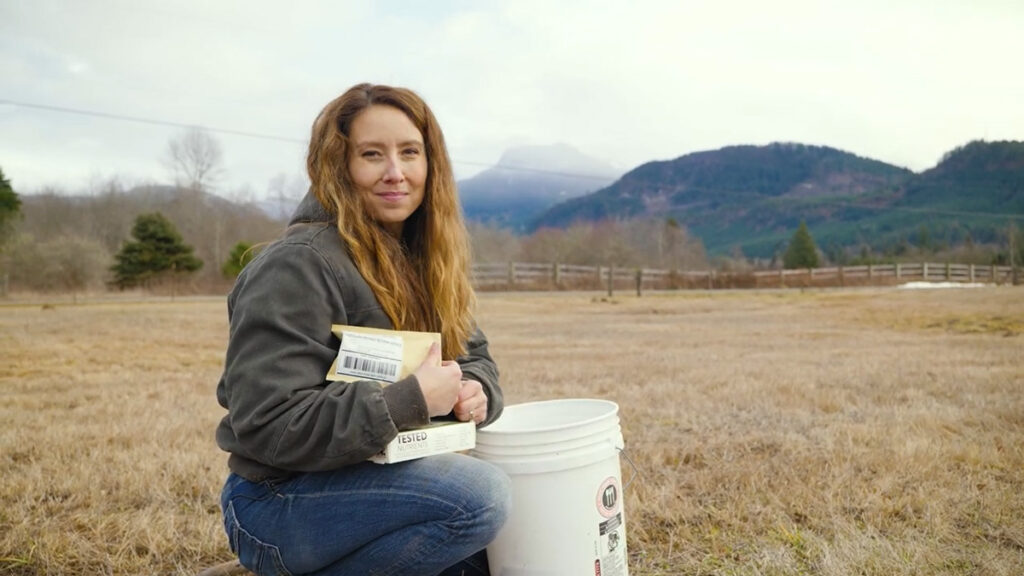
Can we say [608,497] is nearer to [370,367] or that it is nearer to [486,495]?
[486,495]

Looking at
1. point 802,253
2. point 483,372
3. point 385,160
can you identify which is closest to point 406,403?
point 483,372

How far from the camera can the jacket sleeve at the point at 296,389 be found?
5.83ft

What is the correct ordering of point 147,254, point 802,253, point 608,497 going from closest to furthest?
point 608,497
point 147,254
point 802,253

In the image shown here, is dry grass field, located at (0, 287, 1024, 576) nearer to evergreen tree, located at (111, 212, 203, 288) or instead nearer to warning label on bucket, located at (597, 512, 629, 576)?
warning label on bucket, located at (597, 512, 629, 576)

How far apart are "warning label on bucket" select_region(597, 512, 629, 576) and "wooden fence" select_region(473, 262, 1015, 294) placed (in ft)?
95.9

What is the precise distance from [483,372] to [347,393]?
65 cm

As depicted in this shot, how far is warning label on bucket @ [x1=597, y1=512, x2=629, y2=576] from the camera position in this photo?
2.22 metres

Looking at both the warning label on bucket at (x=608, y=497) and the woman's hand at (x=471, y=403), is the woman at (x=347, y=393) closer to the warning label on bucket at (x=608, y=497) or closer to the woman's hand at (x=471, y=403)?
the woman's hand at (x=471, y=403)

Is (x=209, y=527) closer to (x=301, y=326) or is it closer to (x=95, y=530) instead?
(x=95, y=530)

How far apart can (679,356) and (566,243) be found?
1623 inches

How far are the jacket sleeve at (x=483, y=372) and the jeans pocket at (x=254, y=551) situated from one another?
718mm

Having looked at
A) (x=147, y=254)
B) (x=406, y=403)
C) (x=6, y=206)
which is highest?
(x=6, y=206)

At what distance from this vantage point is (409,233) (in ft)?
7.99

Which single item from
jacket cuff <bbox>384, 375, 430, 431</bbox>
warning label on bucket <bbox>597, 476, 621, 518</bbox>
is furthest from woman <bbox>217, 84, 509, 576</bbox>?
warning label on bucket <bbox>597, 476, 621, 518</bbox>
